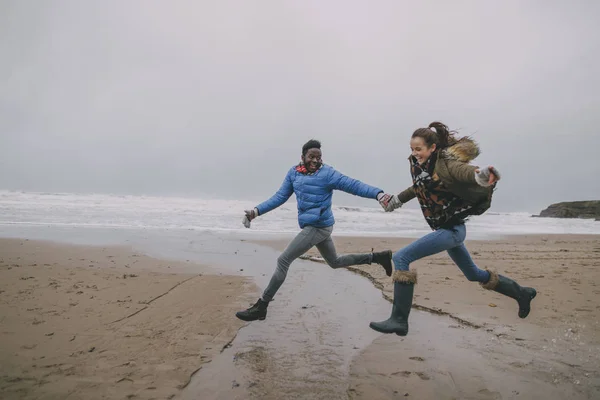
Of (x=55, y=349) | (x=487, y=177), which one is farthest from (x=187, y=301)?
(x=487, y=177)

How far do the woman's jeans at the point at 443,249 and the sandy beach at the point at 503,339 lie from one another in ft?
2.52

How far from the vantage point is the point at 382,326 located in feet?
11.6

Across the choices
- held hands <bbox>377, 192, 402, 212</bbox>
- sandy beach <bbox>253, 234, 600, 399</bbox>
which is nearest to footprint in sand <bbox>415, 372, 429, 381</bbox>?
sandy beach <bbox>253, 234, 600, 399</bbox>

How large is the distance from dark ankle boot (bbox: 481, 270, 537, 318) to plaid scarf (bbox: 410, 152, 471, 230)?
850 mm

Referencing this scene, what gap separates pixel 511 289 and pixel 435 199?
58.0 inches

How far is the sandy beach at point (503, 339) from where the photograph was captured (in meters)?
2.88

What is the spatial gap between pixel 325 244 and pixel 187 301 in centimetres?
218

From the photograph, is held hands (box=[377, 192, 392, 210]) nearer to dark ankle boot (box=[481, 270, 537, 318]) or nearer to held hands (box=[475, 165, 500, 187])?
held hands (box=[475, 165, 500, 187])

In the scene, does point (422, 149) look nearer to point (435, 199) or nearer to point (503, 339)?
point (435, 199)

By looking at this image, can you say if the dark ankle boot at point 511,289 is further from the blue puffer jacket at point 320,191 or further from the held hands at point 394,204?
the blue puffer jacket at point 320,191

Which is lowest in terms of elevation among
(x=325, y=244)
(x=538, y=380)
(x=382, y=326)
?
(x=538, y=380)

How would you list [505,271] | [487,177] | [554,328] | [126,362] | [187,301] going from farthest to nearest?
[505,271], [187,301], [554,328], [126,362], [487,177]

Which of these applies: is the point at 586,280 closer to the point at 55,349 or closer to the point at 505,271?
the point at 505,271

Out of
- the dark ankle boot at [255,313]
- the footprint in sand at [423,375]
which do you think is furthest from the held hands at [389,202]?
the dark ankle boot at [255,313]
